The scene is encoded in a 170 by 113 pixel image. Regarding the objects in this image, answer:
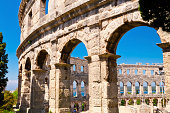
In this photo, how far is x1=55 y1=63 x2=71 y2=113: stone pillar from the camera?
9664 mm

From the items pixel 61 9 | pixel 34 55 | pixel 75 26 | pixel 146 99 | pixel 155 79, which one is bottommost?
pixel 146 99

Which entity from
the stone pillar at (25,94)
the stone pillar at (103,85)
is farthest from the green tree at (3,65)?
the stone pillar at (103,85)

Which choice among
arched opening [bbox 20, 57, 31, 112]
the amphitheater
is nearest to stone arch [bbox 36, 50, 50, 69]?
the amphitheater

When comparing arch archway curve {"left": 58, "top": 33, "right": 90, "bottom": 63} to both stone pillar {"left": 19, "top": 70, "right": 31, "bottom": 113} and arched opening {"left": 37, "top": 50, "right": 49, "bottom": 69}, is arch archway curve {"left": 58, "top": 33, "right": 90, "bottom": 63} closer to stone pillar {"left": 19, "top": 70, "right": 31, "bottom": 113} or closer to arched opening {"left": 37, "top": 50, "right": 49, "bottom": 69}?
arched opening {"left": 37, "top": 50, "right": 49, "bottom": 69}

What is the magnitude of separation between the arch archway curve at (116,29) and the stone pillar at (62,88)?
296 cm

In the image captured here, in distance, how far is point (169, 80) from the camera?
5.99 metres

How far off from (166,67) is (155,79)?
32.1m

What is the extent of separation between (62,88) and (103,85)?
2.86 m

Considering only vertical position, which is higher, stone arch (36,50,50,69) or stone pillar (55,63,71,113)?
stone arch (36,50,50,69)

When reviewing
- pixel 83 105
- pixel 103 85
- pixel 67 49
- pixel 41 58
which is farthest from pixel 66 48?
pixel 83 105

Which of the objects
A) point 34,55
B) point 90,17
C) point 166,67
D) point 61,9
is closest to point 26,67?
point 34,55

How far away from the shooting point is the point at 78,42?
990 cm

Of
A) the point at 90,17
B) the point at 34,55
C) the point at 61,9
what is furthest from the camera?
the point at 34,55

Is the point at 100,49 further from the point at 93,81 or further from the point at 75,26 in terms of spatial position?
the point at 75,26
